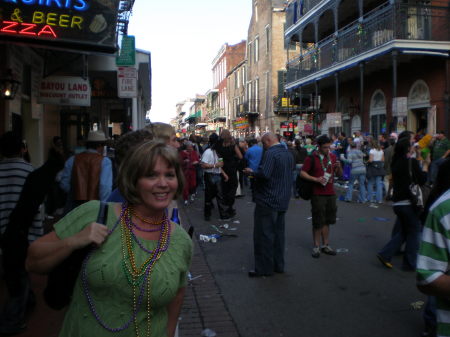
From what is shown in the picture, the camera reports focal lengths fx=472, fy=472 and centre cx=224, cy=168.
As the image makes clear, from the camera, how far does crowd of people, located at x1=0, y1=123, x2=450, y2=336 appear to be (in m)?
2.03

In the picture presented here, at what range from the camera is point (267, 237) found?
20.8 feet

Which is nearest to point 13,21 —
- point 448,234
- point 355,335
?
point 355,335

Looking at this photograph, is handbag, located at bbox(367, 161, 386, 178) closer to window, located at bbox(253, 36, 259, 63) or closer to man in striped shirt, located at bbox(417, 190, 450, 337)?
man in striped shirt, located at bbox(417, 190, 450, 337)

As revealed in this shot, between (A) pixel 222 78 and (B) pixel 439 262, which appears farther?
(A) pixel 222 78

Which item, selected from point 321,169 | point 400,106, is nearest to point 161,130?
point 321,169

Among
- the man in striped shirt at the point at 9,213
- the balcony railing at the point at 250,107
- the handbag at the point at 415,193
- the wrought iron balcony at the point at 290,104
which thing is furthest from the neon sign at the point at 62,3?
the balcony railing at the point at 250,107

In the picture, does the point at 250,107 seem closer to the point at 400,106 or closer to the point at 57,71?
the point at 400,106

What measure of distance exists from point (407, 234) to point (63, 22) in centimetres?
563

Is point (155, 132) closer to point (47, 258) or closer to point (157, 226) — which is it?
point (157, 226)

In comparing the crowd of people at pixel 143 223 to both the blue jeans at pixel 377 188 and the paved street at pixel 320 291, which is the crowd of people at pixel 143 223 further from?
the blue jeans at pixel 377 188

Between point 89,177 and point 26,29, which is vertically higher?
point 26,29

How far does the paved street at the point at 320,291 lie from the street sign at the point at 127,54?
4.35 m

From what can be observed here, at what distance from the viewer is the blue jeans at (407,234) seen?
6.36 m

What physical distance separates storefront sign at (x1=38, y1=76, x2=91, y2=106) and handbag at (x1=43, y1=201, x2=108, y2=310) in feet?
29.9
